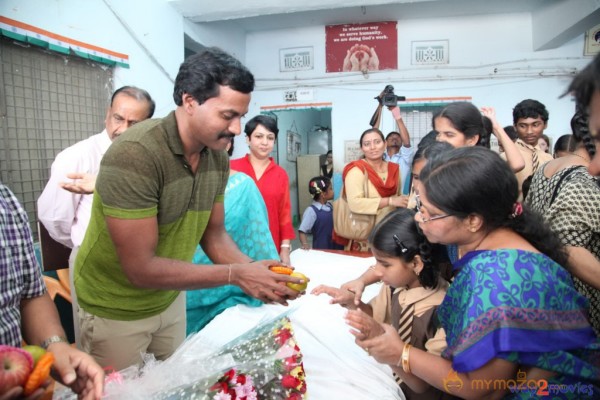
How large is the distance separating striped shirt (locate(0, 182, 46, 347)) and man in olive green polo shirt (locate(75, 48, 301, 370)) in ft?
0.79

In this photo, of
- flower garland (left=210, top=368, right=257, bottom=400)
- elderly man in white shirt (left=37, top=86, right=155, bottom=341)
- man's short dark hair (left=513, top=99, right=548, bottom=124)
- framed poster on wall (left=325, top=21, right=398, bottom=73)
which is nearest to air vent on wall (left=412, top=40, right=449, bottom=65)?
framed poster on wall (left=325, top=21, right=398, bottom=73)

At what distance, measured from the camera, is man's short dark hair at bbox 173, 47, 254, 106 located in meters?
1.35

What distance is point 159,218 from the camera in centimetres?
139

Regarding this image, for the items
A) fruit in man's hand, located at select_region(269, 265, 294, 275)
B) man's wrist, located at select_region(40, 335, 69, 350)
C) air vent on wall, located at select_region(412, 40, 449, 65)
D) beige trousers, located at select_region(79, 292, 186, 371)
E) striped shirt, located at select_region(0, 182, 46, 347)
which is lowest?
beige trousers, located at select_region(79, 292, 186, 371)

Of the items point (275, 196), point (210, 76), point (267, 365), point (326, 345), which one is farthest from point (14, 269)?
point (275, 196)

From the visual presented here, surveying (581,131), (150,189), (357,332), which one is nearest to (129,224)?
(150,189)

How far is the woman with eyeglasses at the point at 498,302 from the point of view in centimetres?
92

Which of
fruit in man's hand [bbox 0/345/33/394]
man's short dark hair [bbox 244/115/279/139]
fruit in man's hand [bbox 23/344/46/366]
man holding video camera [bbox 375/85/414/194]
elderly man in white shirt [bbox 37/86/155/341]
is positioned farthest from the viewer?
man holding video camera [bbox 375/85/414/194]

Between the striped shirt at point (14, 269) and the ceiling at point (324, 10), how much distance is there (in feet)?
14.1

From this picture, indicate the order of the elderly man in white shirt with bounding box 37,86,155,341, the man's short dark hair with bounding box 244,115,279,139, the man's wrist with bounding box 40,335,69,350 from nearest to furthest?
the man's wrist with bounding box 40,335,69,350 < the elderly man in white shirt with bounding box 37,86,155,341 < the man's short dark hair with bounding box 244,115,279,139

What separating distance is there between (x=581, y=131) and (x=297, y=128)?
26.2 ft

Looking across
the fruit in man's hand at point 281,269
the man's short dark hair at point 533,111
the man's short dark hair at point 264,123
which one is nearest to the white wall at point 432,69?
the man's short dark hair at point 264,123

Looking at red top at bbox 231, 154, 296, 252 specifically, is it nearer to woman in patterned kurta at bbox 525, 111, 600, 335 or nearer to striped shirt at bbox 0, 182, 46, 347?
woman in patterned kurta at bbox 525, 111, 600, 335

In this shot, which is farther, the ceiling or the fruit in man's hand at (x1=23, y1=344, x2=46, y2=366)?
the ceiling
